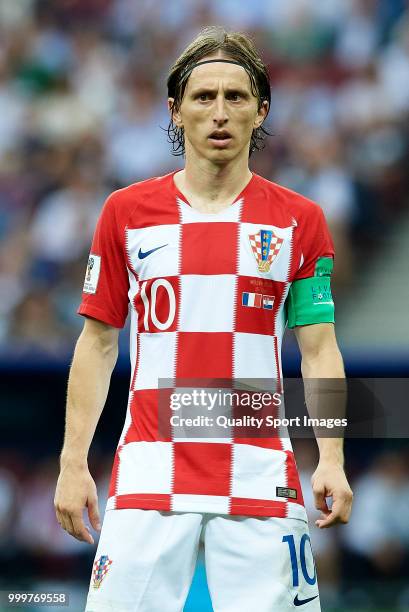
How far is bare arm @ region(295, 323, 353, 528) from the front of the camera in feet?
10.0

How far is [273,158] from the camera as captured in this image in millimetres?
7129

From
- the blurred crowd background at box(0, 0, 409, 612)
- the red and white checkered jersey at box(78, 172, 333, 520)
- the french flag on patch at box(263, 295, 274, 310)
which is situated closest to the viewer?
the red and white checkered jersey at box(78, 172, 333, 520)

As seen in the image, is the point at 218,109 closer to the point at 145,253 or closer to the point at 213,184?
the point at 213,184

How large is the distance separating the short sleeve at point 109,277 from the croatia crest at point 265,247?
0.39 metres

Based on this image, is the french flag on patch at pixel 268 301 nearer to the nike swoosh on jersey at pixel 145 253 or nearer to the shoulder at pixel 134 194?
the nike swoosh on jersey at pixel 145 253

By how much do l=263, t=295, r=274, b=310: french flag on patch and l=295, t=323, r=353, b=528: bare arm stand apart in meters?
0.15

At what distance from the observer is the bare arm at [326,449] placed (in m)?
3.05

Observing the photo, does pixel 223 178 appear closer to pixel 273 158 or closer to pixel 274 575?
→ pixel 274 575

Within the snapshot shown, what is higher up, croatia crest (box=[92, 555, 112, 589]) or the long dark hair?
the long dark hair

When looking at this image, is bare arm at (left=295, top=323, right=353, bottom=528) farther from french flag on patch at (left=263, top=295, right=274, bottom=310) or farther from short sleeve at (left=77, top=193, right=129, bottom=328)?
short sleeve at (left=77, top=193, right=129, bottom=328)

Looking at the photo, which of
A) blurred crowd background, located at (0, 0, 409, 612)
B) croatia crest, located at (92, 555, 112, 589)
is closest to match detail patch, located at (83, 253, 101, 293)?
croatia crest, located at (92, 555, 112, 589)

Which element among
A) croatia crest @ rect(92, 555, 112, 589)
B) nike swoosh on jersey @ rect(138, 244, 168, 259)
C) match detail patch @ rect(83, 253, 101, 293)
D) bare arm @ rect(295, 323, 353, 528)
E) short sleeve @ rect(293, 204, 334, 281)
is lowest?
croatia crest @ rect(92, 555, 112, 589)

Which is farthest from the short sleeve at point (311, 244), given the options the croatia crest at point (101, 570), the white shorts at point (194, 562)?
the croatia crest at point (101, 570)

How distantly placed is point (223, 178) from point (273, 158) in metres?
3.89
